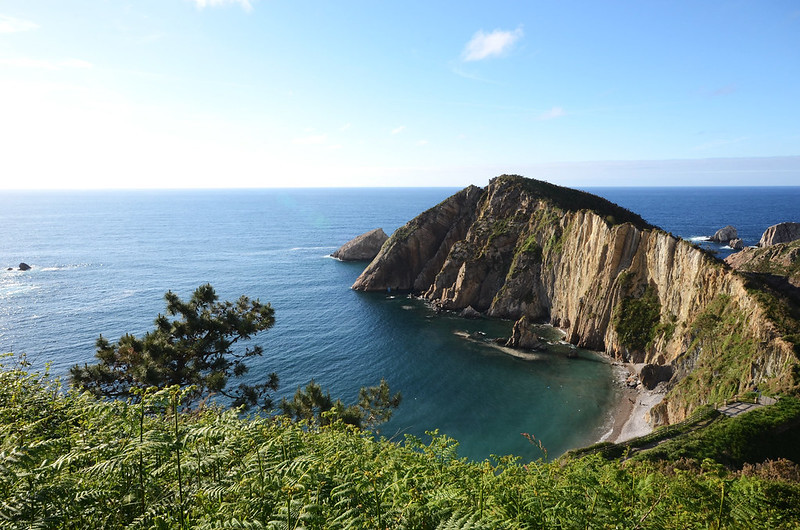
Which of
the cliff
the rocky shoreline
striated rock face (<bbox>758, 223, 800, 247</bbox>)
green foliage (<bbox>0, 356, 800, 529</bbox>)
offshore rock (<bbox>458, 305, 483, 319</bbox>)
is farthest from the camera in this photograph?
striated rock face (<bbox>758, 223, 800, 247</bbox>)

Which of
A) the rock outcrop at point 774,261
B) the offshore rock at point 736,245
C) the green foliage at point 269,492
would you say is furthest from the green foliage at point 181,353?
the offshore rock at point 736,245

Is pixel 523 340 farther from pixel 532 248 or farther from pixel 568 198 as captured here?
pixel 568 198

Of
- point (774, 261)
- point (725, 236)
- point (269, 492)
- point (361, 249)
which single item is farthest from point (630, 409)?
point (725, 236)

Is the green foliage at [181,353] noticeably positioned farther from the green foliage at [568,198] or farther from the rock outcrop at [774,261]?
the rock outcrop at [774,261]

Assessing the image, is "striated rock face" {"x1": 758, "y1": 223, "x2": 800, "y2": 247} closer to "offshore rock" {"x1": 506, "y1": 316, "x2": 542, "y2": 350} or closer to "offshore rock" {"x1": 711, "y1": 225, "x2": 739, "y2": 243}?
"offshore rock" {"x1": 711, "y1": 225, "x2": 739, "y2": 243}

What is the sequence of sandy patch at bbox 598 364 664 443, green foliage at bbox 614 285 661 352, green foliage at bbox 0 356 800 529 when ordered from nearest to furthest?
green foliage at bbox 0 356 800 529 → sandy patch at bbox 598 364 664 443 → green foliage at bbox 614 285 661 352

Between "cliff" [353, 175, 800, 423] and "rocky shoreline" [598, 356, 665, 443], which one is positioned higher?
"cliff" [353, 175, 800, 423]

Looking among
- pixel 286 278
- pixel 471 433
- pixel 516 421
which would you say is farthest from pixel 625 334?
pixel 286 278

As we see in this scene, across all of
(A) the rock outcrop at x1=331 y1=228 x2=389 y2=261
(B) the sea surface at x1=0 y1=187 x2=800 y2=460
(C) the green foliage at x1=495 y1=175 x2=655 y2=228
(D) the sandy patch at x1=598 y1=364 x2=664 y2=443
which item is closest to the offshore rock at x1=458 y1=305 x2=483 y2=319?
(B) the sea surface at x1=0 y1=187 x2=800 y2=460
